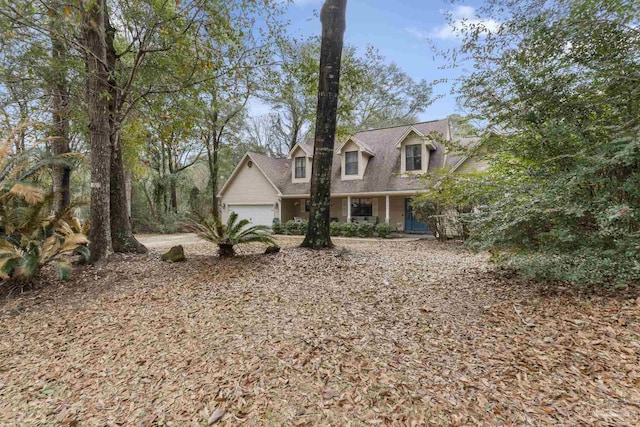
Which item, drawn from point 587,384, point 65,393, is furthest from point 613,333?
point 65,393

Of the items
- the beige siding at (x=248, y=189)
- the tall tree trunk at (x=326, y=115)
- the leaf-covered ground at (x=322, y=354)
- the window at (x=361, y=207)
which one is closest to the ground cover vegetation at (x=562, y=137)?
the leaf-covered ground at (x=322, y=354)

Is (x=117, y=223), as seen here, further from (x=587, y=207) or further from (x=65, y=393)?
(x=587, y=207)

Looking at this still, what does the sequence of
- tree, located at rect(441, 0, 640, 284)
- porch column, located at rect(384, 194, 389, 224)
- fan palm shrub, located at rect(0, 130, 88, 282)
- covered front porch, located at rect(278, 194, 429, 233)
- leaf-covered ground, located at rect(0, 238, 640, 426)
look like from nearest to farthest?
1. leaf-covered ground, located at rect(0, 238, 640, 426)
2. tree, located at rect(441, 0, 640, 284)
3. fan palm shrub, located at rect(0, 130, 88, 282)
4. porch column, located at rect(384, 194, 389, 224)
5. covered front porch, located at rect(278, 194, 429, 233)

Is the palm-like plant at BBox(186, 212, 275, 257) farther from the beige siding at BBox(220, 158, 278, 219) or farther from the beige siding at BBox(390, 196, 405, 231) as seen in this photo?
the beige siding at BBox(220, 158, 278, 219)

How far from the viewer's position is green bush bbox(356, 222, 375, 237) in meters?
14.1

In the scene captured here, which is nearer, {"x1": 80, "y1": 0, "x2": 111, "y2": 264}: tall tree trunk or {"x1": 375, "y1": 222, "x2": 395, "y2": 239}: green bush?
{"x1": 80, "y1": 0, "x2": 111, "y2": 264}: tall tree trunk

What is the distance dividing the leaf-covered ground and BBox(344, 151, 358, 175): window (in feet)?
39.7

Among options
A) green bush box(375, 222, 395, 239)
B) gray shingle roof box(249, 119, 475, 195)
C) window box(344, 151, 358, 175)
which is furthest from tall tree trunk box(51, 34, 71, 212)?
window box(344, 151, 358, 175)

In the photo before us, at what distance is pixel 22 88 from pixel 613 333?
9991 millimetres

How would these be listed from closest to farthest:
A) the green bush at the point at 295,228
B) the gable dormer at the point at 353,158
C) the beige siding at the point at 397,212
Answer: the green bush at the point at 295,228 → the beige siding at the point at 397,212 → the gable dormer at the point at 353,158

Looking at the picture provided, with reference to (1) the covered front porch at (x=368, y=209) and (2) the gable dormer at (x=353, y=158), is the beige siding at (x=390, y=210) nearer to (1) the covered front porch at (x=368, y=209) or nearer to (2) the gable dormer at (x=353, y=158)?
(1) the covered front porch at (x=368, y=209)

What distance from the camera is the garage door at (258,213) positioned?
18062 millimetres

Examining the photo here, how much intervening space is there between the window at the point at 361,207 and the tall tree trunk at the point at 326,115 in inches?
413

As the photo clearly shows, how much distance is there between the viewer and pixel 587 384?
Answer: 2141 mm
